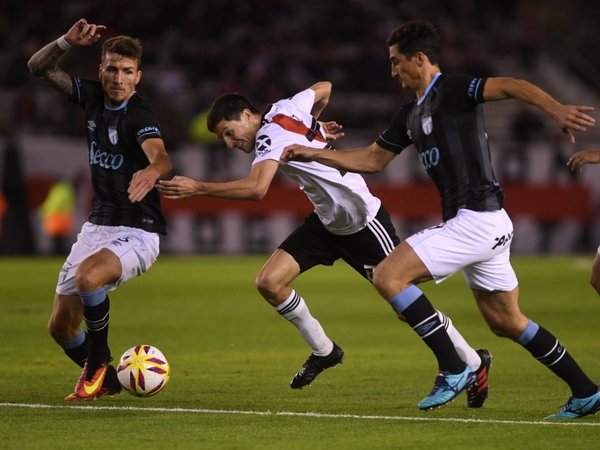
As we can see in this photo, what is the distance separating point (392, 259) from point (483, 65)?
22.3m

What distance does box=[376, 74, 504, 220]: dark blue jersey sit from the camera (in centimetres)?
752

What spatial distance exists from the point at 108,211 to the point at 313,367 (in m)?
1.91

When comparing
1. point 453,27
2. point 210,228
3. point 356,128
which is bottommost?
point 210,228

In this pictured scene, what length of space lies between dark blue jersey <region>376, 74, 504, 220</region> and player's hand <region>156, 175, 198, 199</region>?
1.48 meters

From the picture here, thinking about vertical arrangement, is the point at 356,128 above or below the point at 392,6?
below

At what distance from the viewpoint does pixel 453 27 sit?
3088 cm

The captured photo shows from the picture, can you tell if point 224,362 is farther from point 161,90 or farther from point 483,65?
point 483,65

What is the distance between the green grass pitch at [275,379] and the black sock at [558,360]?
204 mm

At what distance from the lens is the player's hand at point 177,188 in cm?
738

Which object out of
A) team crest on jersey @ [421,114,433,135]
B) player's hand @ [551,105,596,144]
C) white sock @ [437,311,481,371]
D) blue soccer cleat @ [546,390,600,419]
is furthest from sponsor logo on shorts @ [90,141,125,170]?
blue soccer cleat @ [546,390,600,419]

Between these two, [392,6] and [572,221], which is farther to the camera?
[392,6]

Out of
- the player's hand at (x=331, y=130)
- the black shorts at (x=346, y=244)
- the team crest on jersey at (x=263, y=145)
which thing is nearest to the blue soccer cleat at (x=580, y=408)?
the black shorts at (x=346, y=244)

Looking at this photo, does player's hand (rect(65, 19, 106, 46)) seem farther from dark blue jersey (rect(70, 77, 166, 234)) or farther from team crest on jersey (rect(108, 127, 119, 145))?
team crest on jersey (rect(108, 127, 119, 145))

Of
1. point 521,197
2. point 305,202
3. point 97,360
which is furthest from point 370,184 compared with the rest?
point 97,360
